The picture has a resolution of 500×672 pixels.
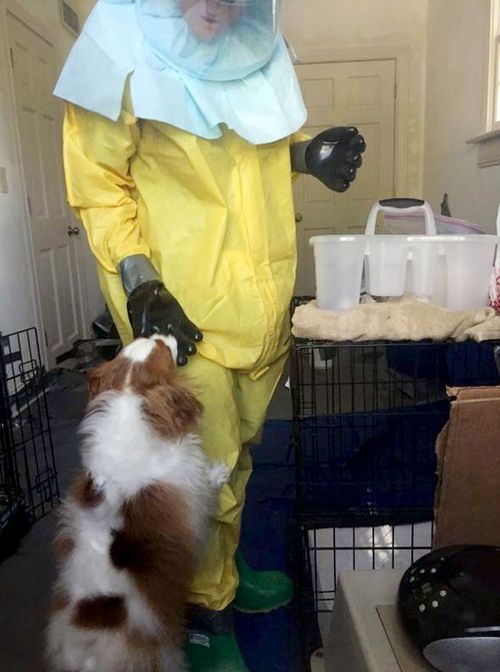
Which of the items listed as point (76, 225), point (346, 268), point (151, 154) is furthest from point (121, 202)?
point (76, 225)

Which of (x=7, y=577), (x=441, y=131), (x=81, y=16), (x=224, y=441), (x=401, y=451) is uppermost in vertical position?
(x=81, y=16)

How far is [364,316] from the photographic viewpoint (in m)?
1.10

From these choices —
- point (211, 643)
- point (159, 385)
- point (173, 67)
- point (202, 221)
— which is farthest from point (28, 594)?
point (173, 67)

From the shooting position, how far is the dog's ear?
120cm

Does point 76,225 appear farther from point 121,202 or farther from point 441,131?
point 121,202

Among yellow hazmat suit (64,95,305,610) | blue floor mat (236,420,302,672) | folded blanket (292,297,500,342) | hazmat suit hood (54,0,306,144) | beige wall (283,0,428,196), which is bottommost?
blue floor mat (236,420,302,672)

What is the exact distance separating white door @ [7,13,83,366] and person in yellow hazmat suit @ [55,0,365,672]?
2.50 metres

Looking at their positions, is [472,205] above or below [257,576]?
above

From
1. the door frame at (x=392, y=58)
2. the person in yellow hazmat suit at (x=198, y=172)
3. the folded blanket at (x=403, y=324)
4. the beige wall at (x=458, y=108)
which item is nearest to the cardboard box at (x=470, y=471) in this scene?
the folded blanket at (x=403, y=324)

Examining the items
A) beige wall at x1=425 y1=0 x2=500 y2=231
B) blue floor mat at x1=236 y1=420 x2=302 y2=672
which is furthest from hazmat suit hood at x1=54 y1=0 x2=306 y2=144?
beige wall at x1=425 y1=0 x2=500 y2=231

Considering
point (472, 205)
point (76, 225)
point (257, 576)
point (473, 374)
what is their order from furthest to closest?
1. point (76, 225)
2. point (472, 205)
3. point (257, 576)
4. point (473, 374)

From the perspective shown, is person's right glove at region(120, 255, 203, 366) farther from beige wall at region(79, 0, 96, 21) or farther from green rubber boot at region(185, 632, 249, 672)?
beige wall at region(79, 0, 96, 21)

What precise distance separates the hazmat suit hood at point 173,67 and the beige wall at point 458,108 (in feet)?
6.97

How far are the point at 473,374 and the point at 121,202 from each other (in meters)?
0.89
